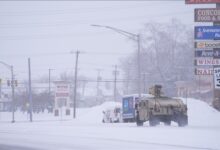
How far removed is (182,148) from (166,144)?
2.17 metres

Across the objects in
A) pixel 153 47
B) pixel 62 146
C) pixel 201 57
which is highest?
pixel 153 47

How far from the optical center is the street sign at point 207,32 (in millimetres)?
27953

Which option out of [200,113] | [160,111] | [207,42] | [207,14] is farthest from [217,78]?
[200,113]

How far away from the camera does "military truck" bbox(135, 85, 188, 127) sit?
3597 centimetres

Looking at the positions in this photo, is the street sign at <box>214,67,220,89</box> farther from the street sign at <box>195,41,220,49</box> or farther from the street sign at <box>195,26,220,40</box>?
the street sign at <box>195,26,220,40</box>

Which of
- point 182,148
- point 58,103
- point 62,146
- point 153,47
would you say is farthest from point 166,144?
point 153,47

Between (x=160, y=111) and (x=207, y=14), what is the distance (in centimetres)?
847

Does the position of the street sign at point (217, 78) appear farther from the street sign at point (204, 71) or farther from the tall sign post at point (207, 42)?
the street sign at point (204, 71)

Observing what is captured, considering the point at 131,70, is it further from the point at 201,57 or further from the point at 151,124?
the point at 201,57

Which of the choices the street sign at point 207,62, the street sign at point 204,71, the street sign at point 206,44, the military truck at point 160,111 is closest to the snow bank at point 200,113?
the military truck at point 160,111

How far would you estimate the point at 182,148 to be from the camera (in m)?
21.6

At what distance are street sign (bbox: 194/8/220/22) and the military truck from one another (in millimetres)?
8108

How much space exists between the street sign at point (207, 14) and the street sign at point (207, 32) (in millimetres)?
1670

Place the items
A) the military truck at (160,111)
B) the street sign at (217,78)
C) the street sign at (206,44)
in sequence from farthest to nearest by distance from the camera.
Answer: the military truck at (160,111), the street sign at (206,44), the street sign at (217,78)
